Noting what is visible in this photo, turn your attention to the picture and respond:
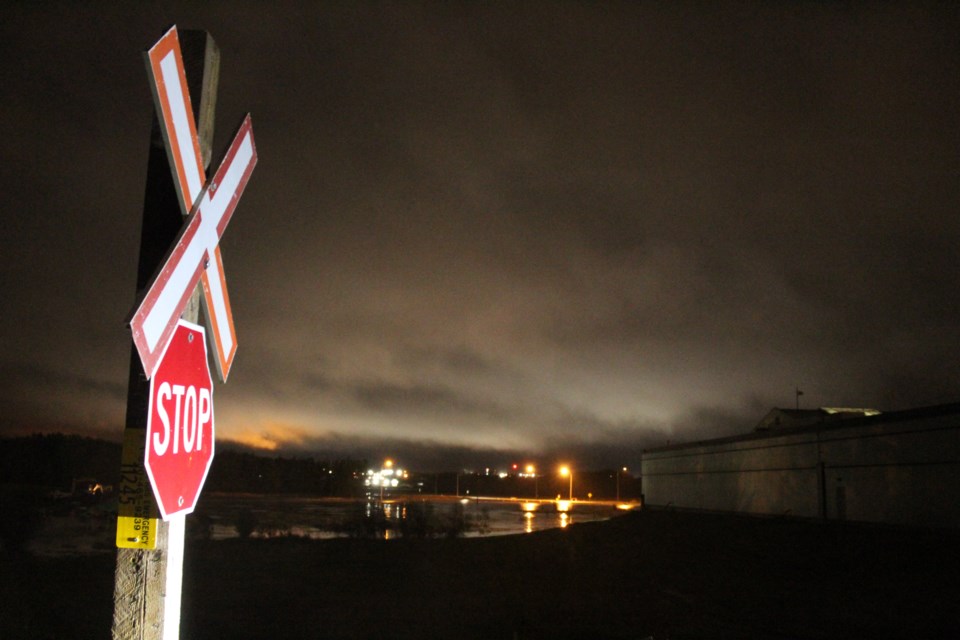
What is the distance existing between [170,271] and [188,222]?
0.26 metres

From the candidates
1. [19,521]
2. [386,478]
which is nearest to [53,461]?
[386,478]

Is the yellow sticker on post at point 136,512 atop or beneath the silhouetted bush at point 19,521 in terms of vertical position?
atop

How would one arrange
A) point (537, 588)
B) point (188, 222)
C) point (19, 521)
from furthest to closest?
point (19, 521)
point (537, 588)
point (188, 222)

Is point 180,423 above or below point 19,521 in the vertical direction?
above

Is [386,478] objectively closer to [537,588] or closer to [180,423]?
[537,588]

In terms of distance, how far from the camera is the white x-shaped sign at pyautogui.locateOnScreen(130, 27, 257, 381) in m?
2.33

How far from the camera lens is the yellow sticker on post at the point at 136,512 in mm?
2766

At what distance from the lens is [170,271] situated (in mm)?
2473

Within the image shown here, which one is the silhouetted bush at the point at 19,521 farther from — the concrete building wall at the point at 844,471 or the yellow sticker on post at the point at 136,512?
the concrete building wall at the point at 844,471

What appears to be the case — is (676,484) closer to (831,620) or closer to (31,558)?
(831,620)

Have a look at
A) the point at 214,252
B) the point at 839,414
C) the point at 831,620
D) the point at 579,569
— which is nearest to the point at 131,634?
the point at 214,252

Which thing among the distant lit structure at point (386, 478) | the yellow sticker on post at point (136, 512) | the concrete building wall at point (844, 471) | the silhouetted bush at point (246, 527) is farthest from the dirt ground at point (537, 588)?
the distant lit structure at point (386, 478)

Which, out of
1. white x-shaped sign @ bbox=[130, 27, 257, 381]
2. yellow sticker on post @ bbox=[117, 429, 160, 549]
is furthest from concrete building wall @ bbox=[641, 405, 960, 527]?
yellow sticker on post @ bbox=[117, 429, 160, 549]

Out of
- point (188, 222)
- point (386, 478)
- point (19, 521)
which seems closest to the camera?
point (188, 222)
